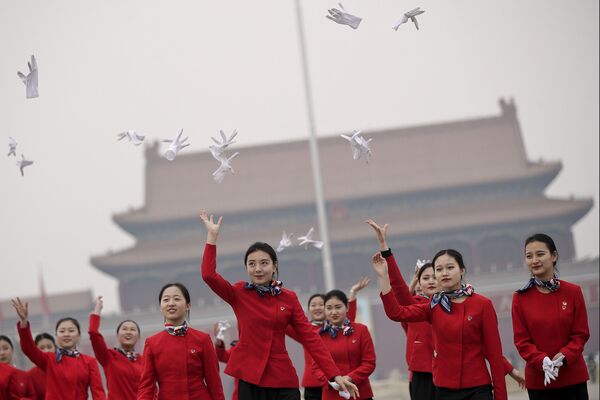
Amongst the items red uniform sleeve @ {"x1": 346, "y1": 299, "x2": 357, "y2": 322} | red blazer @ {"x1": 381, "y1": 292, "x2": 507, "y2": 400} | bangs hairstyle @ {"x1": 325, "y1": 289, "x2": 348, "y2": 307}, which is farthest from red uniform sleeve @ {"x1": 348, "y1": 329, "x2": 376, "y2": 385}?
red blazer @ {"x1": 381, "y1": 292, "x2": 507, "y2": 400}

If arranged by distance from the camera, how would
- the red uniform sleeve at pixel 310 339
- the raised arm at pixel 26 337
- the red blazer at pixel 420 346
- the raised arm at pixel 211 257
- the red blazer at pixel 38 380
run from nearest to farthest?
the raised arm at pixel 211 257 < the red uniform sleeve at pixel 310 339 < the raised arm at pixel 26 337 < the red blazer at pixel 420 346 < the red blazer at pixel 38 380

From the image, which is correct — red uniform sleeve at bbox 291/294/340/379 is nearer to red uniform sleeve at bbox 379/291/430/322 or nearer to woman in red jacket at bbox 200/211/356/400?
woman in red jacket at bbox 200/211/356/400

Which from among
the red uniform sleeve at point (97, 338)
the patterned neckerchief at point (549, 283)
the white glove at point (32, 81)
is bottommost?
the red uniform sleeve at point (97, 338)

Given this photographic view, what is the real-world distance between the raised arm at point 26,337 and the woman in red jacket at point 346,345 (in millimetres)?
1533

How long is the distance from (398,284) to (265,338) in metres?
0.64

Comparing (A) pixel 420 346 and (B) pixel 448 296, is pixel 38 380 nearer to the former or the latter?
(A) pixel 420 346

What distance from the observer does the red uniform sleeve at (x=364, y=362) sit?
221 inches

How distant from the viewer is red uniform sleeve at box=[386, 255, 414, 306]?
4.64m

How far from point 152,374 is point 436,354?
1239 mm

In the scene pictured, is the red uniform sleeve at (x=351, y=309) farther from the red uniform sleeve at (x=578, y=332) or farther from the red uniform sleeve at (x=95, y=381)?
the red uniform sleeve at (x=578, y=332)

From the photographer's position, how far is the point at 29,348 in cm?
577

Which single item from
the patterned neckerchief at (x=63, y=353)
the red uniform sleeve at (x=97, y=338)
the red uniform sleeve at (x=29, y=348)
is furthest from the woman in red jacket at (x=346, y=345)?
the red uniform sleeve at (x=29, y=348)

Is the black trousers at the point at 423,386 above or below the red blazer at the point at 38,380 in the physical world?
below

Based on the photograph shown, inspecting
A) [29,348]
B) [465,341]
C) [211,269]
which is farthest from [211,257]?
[29,348]
